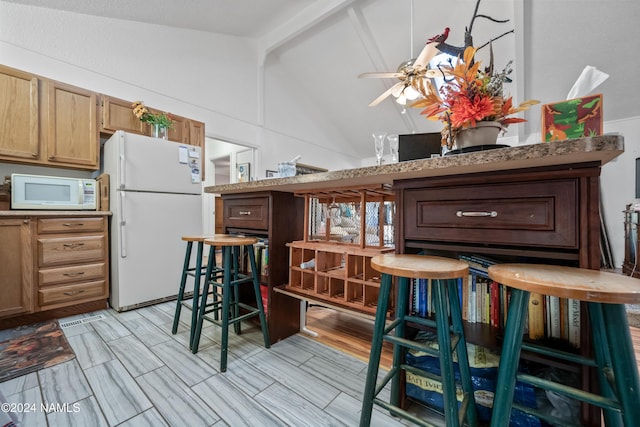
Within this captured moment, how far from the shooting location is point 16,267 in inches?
77.8

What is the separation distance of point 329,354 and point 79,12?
13.0ft

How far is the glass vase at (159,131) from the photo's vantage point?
8.98ft

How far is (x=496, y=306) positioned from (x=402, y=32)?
14.0 feet

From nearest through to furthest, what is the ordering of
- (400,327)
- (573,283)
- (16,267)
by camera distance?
1. (573,283)
2. (400,327)
3. (16,267)

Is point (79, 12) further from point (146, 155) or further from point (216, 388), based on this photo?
point (216, 388)

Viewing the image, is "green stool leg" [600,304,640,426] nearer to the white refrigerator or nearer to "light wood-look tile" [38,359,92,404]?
"light wood-look tile" [38,359,92,404]

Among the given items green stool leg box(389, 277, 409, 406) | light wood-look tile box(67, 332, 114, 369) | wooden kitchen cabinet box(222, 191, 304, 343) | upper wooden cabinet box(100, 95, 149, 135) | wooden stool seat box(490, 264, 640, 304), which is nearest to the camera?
wooden stool seat box(490, 264, 640, 304)

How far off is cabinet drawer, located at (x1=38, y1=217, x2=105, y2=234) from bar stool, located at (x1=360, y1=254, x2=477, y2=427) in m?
2.58

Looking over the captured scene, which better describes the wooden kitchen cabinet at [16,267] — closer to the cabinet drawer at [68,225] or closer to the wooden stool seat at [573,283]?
the cabinet drawer at [68,225]

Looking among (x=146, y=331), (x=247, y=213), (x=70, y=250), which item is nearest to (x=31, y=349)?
(x=146, y=331)

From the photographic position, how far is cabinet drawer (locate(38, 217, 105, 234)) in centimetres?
208

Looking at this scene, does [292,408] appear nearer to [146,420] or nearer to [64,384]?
[146,420]

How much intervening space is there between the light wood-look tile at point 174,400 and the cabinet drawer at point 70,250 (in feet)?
4.95

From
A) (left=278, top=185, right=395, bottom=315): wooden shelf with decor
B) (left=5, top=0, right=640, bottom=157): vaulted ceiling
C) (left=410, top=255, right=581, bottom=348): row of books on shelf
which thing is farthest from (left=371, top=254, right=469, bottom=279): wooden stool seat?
(left=5, top=0, right=640, bottom=157): vaulted ceiling
